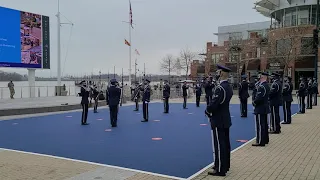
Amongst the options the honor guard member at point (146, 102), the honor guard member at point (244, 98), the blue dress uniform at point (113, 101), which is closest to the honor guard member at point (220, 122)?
the blue dress uniform at point (113, 101)

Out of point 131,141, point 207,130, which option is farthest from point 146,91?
point 131,141

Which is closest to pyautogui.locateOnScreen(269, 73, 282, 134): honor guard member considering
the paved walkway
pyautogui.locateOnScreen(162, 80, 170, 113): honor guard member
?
the paved walkway

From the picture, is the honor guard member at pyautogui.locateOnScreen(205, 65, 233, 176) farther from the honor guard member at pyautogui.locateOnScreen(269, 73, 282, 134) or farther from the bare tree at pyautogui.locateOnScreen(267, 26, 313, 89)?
the bare tree at pyautogui.locateOnScreen(267, 26, 313, 89)

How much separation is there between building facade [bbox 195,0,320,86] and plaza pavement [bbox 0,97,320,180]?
109 ft

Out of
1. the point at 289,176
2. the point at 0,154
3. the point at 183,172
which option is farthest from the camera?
the point at 0,154

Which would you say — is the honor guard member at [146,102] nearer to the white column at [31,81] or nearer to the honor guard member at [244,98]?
the honor guard member at [244,98]

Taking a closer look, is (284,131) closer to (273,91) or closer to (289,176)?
(273,91)

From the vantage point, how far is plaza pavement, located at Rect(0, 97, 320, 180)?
6293 millimetres

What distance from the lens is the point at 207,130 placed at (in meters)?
12.3

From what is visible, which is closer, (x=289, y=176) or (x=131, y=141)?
(x=289, y=176)

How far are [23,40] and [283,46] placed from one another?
30797 millimetres

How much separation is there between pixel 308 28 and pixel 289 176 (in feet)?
142

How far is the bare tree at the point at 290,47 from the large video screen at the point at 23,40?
27.1 m

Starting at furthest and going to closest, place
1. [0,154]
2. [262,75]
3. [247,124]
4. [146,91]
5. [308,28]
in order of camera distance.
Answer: [308,28] → [146,91] → [247,124] → [262,75] → [0,154]
